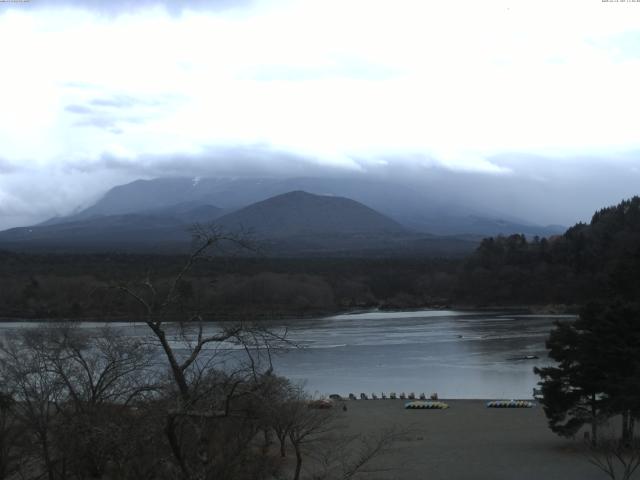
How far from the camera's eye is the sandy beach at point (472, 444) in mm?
13688

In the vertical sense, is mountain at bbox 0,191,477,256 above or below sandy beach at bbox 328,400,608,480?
above

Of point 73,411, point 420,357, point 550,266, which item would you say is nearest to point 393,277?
point 550,266

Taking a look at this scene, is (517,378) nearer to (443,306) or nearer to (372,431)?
(372,431)

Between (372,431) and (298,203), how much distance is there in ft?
507

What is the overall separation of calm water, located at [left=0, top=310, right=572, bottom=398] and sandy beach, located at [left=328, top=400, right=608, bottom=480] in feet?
11.6

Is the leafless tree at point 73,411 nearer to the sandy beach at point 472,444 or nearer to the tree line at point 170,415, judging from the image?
the tree line at point 170,415

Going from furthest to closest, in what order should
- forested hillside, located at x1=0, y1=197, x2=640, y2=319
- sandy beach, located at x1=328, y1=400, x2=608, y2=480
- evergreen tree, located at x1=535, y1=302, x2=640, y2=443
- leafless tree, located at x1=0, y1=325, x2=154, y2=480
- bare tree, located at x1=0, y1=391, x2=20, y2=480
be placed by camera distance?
1. forested hillside, located at x1=0, y1=197, x2=640, y2=319
2. evergreen tree, located at x1=535, y1=302, x2=640, y2=443
3. sandy beach, located at x1=328, y1=400, x2=608, y2=480
4. bare tree, located at x1=0, y1=391, x2=20, y2=480
5. leafless tree, located at x1=0, y1=325, x2=154, y2=480

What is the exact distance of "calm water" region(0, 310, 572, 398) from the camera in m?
26.4

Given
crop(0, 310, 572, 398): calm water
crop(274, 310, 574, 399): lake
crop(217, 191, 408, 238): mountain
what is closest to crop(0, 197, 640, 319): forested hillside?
crop(0, 310, 572, 398): calm water

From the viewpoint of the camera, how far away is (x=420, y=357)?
32.6 meters

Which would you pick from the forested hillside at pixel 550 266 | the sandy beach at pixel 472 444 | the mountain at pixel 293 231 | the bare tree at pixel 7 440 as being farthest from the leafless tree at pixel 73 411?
the mountain at pixel 293 231

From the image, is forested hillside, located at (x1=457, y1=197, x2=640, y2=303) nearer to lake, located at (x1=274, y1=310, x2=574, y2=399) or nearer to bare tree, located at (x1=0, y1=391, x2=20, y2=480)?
lake, located at (x1=274, y1=310, x2=574, y2=399)

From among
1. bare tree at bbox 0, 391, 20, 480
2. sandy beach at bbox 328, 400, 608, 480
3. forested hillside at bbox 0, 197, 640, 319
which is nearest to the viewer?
bare tree at bbox 0, 391, 20, 480

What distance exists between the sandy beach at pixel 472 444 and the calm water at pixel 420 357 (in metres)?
3.52
